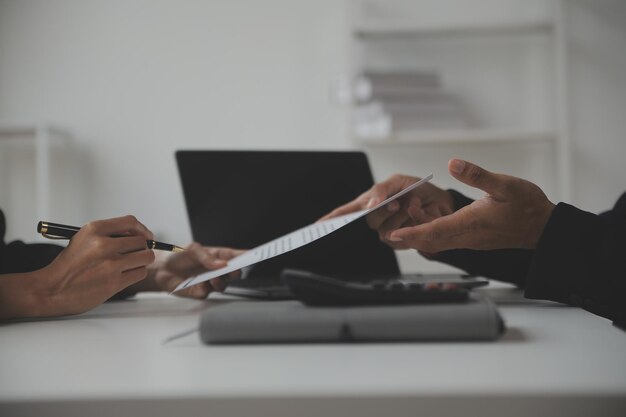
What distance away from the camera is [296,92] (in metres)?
2.57

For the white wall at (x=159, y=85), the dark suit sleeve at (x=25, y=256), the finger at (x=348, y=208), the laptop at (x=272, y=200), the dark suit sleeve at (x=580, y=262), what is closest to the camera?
the dark suit sleeve at (x=580, y=262)

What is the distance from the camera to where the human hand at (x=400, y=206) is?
876mm

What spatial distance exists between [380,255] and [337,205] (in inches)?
5.1

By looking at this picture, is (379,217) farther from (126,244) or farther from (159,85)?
(159,85)

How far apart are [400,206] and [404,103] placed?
4.66 ft

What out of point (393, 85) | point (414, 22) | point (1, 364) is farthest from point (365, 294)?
point (414, 22)

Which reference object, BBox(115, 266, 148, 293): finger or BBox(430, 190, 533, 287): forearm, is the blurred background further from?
BBox(115, 266, 148, 293): finger

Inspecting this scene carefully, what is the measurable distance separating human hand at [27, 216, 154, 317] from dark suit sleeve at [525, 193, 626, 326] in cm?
47

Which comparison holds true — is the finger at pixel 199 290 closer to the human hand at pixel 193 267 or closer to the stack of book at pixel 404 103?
the human hand at pixel 193 267

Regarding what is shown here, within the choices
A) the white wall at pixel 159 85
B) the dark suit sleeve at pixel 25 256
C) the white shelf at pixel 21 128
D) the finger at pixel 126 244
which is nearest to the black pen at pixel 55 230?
the finger at pixel 126 244

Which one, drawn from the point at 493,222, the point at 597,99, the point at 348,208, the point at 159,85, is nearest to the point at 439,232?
the point at 493,222

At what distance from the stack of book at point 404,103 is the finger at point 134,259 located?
5.39 feet

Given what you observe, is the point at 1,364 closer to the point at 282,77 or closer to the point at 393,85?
the point at 393,85

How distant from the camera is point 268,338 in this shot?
1.45 ft
